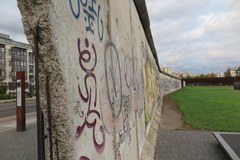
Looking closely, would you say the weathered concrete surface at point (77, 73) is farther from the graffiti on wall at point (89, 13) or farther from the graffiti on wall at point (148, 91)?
the graffiti on wall at point (148, 91)

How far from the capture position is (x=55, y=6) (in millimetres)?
1767

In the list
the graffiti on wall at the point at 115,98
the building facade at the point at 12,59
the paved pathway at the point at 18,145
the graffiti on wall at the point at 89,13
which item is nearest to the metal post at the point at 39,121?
the graffiti on wall at the point at 89,13

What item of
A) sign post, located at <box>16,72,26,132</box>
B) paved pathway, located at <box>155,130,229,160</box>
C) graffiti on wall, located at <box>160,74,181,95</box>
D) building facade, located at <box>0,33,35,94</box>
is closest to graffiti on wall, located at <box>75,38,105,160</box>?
paved pathway, located at <box>155,130,229,160</box>

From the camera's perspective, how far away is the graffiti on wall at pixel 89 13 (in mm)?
2129

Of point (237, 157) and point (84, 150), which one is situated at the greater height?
point (84, 150)

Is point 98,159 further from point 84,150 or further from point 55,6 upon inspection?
point 55,6

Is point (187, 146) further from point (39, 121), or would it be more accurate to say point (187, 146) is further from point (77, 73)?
point (39, 121)

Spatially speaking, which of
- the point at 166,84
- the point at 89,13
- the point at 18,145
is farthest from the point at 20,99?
the point at 166,84

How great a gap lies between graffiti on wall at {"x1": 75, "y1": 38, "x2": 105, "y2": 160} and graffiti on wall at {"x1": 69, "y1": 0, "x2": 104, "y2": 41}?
186 mm

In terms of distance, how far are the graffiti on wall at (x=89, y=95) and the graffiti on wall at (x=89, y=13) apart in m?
0.19

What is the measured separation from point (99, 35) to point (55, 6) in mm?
936

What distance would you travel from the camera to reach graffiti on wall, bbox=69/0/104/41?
6.98ft

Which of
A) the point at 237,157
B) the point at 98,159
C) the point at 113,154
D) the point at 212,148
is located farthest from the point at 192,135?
the point at 98,159

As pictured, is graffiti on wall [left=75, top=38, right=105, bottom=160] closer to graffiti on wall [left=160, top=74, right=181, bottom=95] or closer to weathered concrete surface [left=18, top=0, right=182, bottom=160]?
weathered concrete surface [left=18, top=0, right=182, bottom=160]
